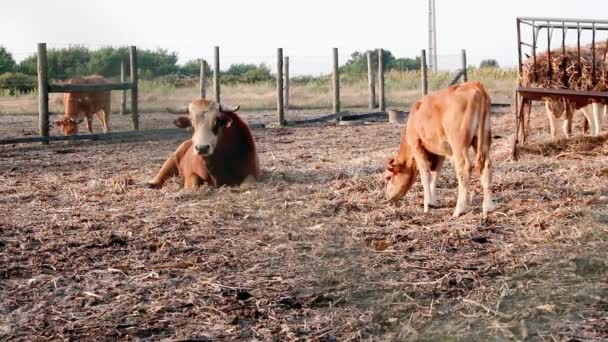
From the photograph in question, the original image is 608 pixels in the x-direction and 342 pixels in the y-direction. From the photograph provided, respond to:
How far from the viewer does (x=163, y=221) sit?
850cm

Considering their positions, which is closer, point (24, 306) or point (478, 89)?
point (24, 306)

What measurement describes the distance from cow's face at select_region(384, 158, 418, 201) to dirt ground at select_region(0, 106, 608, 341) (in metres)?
0.19

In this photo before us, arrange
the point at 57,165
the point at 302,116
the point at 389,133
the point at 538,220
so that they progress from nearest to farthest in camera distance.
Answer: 1. the point at 538,220
2. the point at 57,165
3. the point at 389,133
4. the point at 302,116

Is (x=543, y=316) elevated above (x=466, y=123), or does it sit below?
below

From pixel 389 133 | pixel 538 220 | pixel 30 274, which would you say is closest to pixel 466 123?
pixel 538 220

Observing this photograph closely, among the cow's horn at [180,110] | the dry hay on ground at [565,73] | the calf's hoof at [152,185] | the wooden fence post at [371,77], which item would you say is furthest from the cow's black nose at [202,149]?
the wooden fence post at [371,77]

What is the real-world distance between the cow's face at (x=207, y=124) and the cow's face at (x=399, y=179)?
2.04 metres

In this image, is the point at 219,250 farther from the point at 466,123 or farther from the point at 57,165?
the point at 57,165

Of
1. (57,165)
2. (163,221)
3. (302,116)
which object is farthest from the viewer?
(302,116)

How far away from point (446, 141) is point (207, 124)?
288 cm

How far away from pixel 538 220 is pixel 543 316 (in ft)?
8.39

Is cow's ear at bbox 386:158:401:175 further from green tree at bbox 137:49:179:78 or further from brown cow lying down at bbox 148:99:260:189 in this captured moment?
green tree at bbox 137:49:179:78

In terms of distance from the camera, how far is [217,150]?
10.7m

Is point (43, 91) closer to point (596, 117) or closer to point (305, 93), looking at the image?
point (596, 117)
